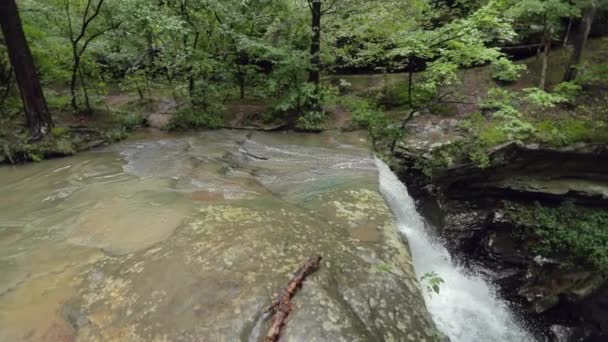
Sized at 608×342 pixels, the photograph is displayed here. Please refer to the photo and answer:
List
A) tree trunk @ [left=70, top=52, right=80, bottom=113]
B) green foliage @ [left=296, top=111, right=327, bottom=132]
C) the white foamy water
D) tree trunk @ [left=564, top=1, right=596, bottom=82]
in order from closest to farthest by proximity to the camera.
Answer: the white foamy water
tree trunk @ [left=564, top=1, right=596, bottom=82]
tree trunk @ [left=70, top=52, right=80, bottom=113]
green foliage @ [left=296, top=111, right=327, bottom=132]

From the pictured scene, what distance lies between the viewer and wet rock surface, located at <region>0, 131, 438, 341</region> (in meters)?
2.82

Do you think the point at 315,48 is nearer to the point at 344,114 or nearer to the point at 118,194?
the point at 344,114

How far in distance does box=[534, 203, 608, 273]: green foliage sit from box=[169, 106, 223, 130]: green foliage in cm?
1014

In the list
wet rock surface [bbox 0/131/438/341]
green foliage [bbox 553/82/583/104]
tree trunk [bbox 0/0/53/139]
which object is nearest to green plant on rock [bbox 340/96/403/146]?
wet rock surface [bbox 0/131/438/341]

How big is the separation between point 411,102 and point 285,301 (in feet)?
33.9

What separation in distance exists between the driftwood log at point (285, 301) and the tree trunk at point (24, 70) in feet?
31.2

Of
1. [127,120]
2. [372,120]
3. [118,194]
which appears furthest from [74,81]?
[372,120]

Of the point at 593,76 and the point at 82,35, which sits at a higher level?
the point at 82,35

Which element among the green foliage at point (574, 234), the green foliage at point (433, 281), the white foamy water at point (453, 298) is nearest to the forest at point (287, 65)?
the green foliage at point (574, 234)

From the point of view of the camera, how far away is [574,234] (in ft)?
26.3

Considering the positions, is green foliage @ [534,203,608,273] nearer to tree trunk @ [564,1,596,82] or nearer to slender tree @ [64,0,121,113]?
tree trunk @ [564,1,596,82]

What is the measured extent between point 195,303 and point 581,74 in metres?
12.4

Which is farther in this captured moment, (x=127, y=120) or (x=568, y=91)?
(x=127, y=120)

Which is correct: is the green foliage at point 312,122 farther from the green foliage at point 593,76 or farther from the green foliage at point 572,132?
the green foliage at point 593,76
